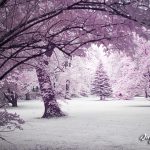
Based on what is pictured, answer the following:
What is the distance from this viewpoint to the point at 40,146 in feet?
33.8

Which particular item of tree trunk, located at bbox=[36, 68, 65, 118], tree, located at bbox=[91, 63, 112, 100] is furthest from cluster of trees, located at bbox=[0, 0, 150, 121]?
tree, located at bbox=[91, 63, 112, 100]

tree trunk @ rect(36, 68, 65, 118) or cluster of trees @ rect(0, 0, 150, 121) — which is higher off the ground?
cluster of trees @ rect(0, 0, 150, 121)

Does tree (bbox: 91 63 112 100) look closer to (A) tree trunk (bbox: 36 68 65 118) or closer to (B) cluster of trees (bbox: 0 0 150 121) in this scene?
(A) tree trunk (bbox: 36 68 65 118)

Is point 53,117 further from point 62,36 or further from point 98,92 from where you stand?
point 98,92

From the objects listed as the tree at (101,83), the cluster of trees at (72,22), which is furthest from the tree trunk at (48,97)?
the tree at (101,83)

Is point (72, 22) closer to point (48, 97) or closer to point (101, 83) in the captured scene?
point (48, 97)

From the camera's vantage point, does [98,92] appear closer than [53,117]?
No

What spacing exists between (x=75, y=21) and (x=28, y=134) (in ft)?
21.5

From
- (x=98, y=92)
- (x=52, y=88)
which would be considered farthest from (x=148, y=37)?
(x=98, y=92)

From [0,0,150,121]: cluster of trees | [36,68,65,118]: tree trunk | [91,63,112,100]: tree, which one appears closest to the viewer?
[0,0,150,121]: cluster of trees

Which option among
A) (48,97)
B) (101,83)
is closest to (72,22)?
(48,97)

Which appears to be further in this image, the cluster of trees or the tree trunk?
the tree trunk

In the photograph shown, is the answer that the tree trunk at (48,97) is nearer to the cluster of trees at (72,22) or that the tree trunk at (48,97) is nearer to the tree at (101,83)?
the cluster of trees at (72,22)

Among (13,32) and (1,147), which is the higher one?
(13,32)
